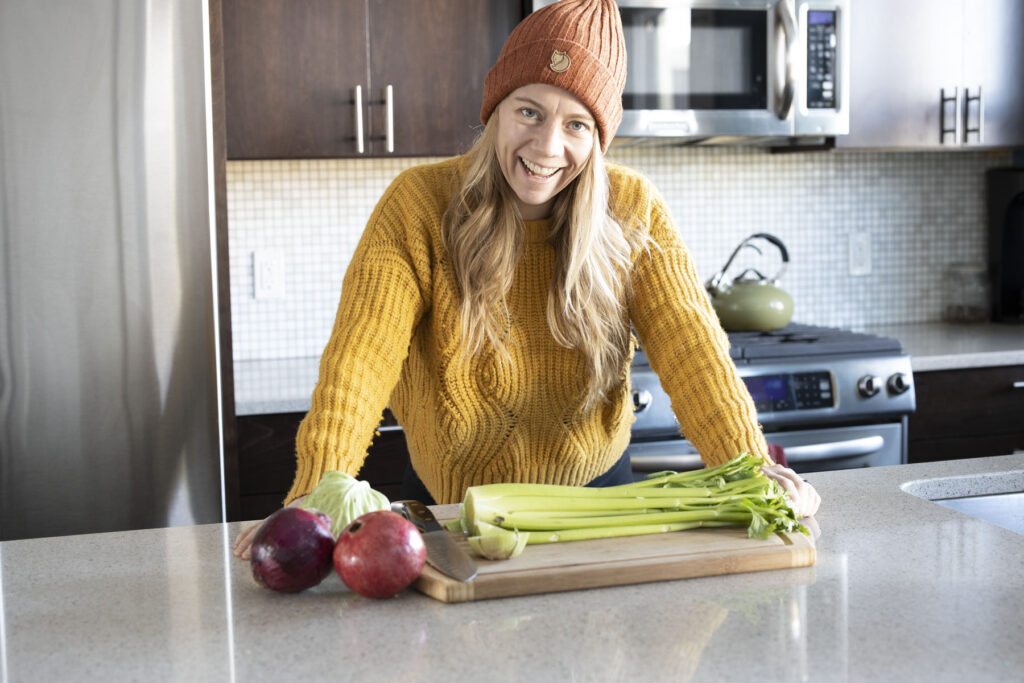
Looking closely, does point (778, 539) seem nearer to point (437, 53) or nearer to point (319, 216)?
point (437, 53)

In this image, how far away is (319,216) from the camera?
3062 mm

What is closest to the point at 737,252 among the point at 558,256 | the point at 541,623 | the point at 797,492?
the point at 558,256

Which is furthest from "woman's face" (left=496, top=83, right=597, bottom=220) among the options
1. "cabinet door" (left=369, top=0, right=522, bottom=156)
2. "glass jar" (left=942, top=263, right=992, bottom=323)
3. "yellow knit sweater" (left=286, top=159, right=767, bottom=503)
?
"glass jar" (left=942, top=263, right=992, bottom=323)

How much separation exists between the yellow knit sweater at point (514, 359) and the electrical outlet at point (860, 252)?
6.58ft

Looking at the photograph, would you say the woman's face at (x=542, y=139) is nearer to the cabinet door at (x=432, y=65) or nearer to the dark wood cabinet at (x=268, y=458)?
the dark wood cabinet at (x=268, y=458)

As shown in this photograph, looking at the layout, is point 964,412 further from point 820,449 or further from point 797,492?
point 797,492

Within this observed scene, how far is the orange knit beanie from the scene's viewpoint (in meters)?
1.46

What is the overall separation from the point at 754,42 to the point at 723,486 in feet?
6.51

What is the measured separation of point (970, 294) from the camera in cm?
354

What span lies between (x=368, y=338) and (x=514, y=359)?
0.28 m

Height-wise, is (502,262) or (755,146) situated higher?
(755,146)

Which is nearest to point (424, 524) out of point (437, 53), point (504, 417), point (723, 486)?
point (723, 486)

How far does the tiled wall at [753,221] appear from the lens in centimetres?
305

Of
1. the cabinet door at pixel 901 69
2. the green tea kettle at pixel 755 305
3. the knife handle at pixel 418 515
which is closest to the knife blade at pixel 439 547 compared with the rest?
the knife handle at pixel 418 515
